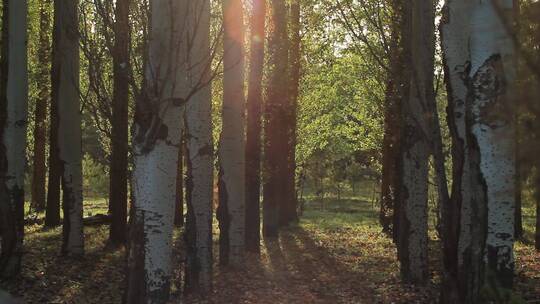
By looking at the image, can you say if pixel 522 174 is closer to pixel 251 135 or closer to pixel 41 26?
pixel 251 135

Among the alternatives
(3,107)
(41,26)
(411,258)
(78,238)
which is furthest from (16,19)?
(41,26)

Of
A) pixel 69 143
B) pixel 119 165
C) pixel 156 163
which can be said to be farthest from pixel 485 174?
pixel 119 165

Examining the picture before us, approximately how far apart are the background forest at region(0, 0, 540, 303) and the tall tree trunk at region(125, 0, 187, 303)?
2 centimetres

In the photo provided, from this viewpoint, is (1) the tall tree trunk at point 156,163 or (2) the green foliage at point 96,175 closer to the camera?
(1) the tall tree trunk at point 156,163

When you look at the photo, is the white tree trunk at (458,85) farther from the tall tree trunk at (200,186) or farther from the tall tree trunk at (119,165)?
the tall tree trunk at (119,165)

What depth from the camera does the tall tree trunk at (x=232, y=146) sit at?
414 inches

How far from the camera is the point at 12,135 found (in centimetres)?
970

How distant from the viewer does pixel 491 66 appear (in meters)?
4.97

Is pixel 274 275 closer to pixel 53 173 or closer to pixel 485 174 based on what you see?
pixel 485 174

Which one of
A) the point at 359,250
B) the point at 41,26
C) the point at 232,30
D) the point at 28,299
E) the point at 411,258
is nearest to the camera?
the point at 28,299

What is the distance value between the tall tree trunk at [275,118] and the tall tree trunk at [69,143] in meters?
5.75

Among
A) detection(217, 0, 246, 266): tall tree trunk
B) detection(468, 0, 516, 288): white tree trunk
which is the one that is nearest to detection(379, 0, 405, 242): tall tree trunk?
detection(217, 0, 246, 266): tall tree trunk

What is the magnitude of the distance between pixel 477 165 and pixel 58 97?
9.19 m

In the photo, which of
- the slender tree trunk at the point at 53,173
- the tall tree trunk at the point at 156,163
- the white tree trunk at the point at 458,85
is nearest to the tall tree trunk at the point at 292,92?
the slender tree trunk at the point at 53,173
